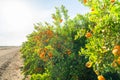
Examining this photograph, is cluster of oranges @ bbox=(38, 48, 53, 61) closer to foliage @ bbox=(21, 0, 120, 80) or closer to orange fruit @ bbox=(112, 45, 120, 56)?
foliage @ bbox=(21, 0, 120, 80)

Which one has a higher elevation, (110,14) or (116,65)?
(110,14)

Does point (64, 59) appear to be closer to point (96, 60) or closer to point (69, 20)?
point (69, 20)

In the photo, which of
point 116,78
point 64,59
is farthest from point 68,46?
point 116,78

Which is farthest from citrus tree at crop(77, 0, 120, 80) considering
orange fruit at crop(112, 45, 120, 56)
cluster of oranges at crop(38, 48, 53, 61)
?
cluster of oranges at crop(38, 48, 53, 61)

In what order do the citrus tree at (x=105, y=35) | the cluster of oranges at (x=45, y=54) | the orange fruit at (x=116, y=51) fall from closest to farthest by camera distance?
the orange fruit at (x=116, y=51) < the citrus tree at (x=105, y=35) < the cluster of oranges at (x=45, y=54)

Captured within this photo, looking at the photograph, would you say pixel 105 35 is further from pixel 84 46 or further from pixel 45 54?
pixel 45 54

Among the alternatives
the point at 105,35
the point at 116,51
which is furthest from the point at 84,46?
the point at 116,51

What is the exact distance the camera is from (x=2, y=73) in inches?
777

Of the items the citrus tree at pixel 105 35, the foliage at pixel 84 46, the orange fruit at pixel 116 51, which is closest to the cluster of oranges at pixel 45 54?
the foliage at pixel 84 46

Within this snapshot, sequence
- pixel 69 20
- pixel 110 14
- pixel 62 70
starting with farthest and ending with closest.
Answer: pixel 69 20
pixel 62 70
pixel 110 14

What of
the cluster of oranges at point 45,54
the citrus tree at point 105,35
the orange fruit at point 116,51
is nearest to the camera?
the orange fruit at point 116,51

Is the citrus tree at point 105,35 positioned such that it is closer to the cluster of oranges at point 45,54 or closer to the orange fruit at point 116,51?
the orange fruit at point 116,51

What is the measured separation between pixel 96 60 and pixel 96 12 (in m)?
0.86

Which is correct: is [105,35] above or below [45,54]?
above
